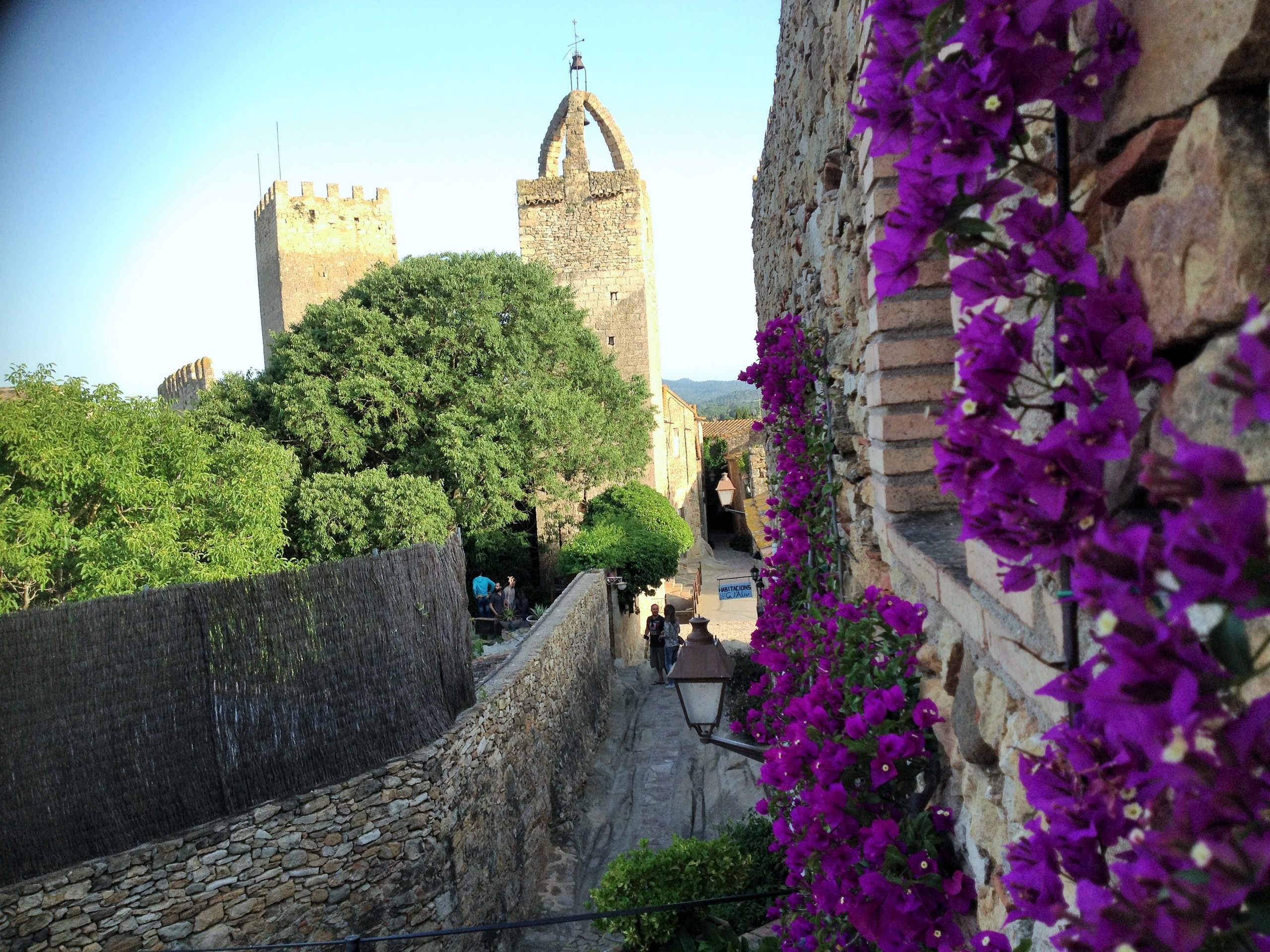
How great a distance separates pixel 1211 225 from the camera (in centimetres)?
79

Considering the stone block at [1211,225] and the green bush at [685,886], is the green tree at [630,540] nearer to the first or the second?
the green bush at [685,886]

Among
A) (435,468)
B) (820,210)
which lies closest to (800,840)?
(820,210)

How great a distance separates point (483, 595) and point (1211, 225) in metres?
15.7

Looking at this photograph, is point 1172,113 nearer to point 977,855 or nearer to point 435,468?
point 977,855

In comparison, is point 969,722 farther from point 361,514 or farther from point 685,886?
point 361,514

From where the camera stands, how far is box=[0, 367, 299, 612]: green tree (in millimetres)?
9750

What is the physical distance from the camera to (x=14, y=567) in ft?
31.2

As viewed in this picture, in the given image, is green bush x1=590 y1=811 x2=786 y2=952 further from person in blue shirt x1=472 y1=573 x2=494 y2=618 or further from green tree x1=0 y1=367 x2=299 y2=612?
person in blue shirt x1=472 y1=573 x2=494 y2=618

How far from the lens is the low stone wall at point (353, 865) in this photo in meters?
4.78

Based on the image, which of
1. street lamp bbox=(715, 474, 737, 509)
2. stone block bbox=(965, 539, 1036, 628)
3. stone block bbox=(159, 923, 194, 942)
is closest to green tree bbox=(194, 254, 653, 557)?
street lamp bbox=(715, 474, 737, 509)

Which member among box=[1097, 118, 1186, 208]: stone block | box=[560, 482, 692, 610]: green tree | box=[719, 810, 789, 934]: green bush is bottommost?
box=[719, 810, 789, 934]: green bush

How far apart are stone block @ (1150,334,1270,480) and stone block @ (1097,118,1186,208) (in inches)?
8.9

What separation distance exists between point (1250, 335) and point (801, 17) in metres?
3.75

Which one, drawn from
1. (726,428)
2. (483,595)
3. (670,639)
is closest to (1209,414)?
(670,639)
